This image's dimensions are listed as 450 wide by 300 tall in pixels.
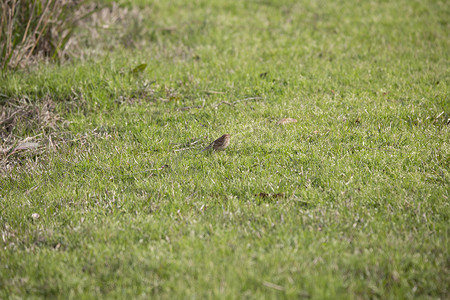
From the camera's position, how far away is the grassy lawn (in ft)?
9.24

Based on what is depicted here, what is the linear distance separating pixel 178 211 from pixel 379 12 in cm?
759

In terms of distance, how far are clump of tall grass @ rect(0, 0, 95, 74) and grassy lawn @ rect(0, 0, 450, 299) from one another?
377 mm

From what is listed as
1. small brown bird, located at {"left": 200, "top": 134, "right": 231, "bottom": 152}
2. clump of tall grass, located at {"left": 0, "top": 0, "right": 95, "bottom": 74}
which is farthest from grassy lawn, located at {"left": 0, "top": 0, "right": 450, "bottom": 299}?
clump of tall grass, located at {"left": 0, "top": 0, "right": 95, "bottom": 74}

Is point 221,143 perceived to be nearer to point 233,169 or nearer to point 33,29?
point 233,169

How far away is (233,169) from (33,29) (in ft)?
15.3

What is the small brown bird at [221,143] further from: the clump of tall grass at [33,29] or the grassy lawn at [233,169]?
the clump of tall grass at [33,29]

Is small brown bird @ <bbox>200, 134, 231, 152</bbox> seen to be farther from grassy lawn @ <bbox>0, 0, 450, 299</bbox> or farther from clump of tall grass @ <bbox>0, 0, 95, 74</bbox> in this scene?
clump of tall grass @ <bbox>0, 0, 95, 74</bbox>

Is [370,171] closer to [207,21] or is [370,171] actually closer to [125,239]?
[125,239]

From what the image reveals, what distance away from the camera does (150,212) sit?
11.7 ft

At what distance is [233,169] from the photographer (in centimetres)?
414

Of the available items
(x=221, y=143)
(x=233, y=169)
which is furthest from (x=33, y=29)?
(x=233, y=169)

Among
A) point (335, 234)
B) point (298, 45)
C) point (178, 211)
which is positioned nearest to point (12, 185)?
point (178, 211)

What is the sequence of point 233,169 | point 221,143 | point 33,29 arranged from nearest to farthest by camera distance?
point 233,169, point 221,143, point 33,29

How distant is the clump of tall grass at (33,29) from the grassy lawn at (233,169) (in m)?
0.38
